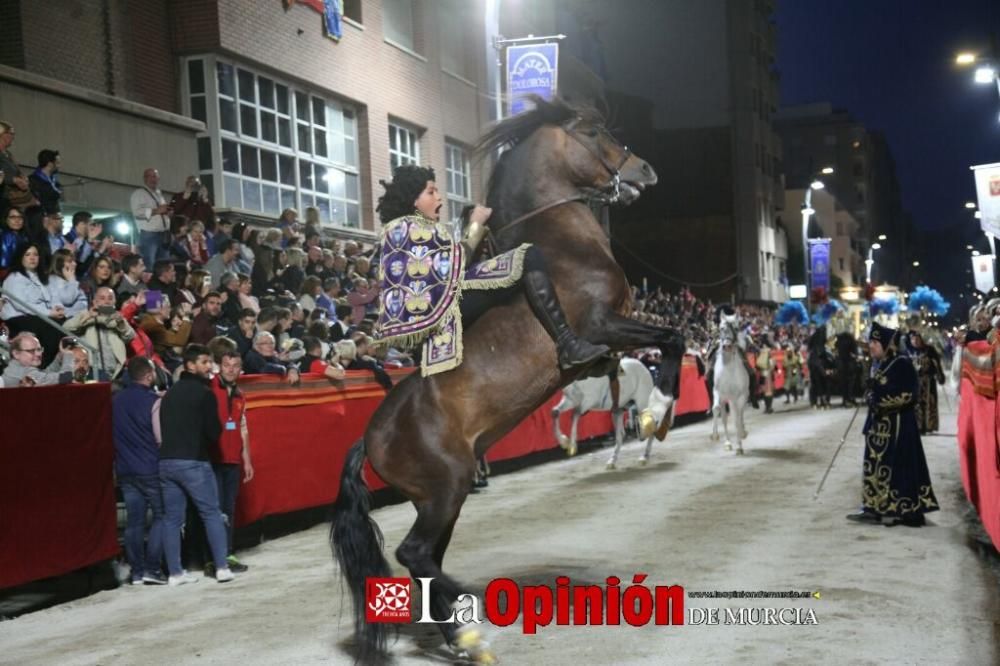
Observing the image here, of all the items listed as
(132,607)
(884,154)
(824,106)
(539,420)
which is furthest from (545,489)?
(884,154)

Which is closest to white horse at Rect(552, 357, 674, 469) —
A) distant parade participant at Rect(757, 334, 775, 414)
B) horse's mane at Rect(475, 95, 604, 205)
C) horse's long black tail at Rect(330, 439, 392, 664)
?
horse's mane at Rect(475, 95, 604, 205)

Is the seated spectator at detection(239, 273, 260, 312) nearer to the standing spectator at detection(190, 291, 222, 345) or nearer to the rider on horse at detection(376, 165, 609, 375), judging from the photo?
the standing spectator at detection(190, 291, 222, 345)

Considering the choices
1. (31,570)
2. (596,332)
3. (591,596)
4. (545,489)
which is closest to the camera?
(596,332)

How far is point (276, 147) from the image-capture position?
67.4 ft

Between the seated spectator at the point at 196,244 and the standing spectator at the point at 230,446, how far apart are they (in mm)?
4450

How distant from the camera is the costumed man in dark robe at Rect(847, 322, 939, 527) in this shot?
10.3 meters

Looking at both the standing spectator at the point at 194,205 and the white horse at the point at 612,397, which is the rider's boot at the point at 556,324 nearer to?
the white horse at the point at 612,397

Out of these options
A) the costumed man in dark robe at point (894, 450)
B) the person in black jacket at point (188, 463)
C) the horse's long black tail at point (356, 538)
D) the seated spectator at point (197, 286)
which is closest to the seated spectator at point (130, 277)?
the seated spectator at point (197, 286)

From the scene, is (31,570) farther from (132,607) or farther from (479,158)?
(479,158)

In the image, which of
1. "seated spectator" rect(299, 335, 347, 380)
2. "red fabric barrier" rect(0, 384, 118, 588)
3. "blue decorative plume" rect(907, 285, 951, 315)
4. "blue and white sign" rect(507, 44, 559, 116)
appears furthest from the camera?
"blue decorative plume" rect(907, 285, 951, 315)

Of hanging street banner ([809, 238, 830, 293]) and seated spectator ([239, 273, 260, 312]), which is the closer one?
seated spectator ([239, 273, 260, 312])

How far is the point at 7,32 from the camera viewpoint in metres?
15.2

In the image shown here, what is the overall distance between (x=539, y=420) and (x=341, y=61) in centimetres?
965

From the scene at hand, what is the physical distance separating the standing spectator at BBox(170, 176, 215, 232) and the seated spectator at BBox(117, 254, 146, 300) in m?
2.92
